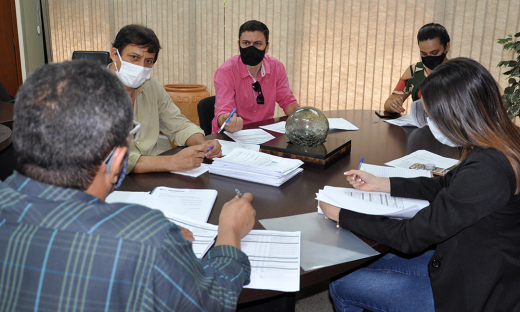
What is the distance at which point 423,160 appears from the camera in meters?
1.92

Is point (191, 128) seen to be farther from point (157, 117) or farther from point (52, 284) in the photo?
point (52, 284)

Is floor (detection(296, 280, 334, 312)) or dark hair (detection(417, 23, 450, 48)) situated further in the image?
dark hair (detection(417, 23, 450, 48))

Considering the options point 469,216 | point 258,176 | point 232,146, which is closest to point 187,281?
point 469,216

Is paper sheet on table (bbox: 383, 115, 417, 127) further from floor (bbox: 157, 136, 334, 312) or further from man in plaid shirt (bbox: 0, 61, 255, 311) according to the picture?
man in plaid shirt (bbox: 0, 61, 255, 311)

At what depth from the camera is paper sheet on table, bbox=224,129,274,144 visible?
7.03 feet

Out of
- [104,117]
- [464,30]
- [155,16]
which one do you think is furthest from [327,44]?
[104,117]

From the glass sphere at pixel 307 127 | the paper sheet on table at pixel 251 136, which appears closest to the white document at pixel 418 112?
the glass sphere at pixel 307 127

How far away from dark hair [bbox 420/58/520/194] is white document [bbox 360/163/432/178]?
0.48 metres

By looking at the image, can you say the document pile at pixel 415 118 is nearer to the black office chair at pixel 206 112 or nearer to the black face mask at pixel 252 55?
the black face mask at pixel 252 55

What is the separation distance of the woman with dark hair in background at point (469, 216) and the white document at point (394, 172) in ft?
1.51

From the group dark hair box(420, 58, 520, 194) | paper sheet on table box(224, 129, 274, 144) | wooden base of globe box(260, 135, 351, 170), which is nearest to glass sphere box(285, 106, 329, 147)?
wooden base of globe box(260, 135, 351, 170)

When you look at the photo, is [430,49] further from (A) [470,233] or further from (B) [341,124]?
(A) [470,233]

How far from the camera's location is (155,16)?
5305mm

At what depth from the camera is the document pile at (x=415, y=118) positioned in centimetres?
227
